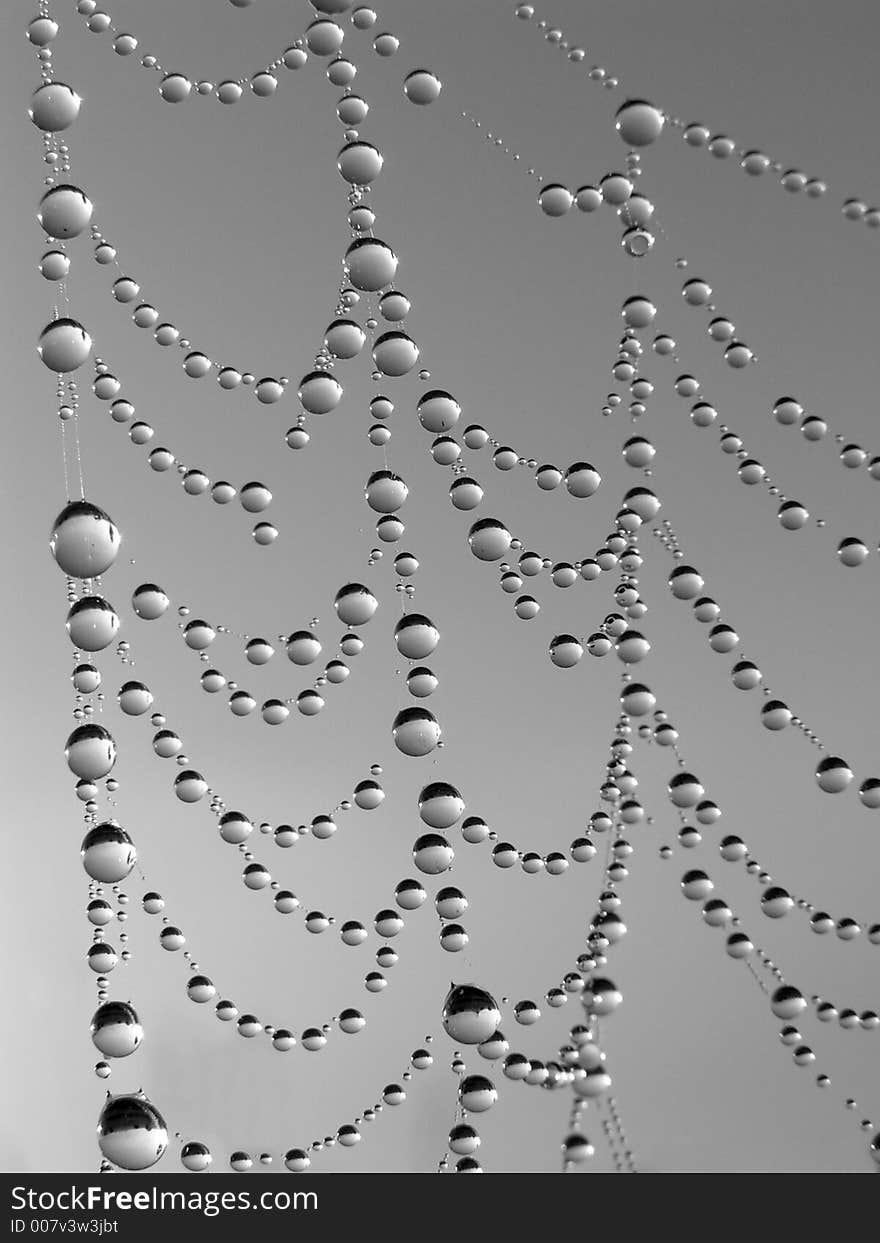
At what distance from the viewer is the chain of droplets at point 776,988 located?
36.9 inches

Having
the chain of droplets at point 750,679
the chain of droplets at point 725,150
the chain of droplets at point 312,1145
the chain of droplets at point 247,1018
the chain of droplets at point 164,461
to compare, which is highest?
the chain of droplets at point 725,150

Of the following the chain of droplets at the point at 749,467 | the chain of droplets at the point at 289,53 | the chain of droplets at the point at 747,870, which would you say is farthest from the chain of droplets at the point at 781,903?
the chain of droplets at the point at 289,53

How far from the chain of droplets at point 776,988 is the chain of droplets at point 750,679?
136mm

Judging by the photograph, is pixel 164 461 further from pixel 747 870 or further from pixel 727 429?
pixel 747 870

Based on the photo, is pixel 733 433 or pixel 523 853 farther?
pixel 733 433

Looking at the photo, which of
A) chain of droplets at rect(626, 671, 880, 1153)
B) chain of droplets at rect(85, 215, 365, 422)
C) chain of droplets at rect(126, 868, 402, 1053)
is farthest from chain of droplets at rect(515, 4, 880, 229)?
chain of droplets at rect(126, 868, 402, 1053)

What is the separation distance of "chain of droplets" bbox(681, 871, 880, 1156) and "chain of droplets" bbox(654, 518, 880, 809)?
0.14 metres

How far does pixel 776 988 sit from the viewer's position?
95cm

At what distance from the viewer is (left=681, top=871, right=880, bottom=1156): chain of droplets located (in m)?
0.94

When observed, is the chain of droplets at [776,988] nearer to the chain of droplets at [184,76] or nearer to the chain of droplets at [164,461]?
the chain of droplets at [164,461]

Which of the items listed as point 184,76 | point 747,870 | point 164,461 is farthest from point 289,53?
point 747,870

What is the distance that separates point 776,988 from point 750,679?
0.27 metres
